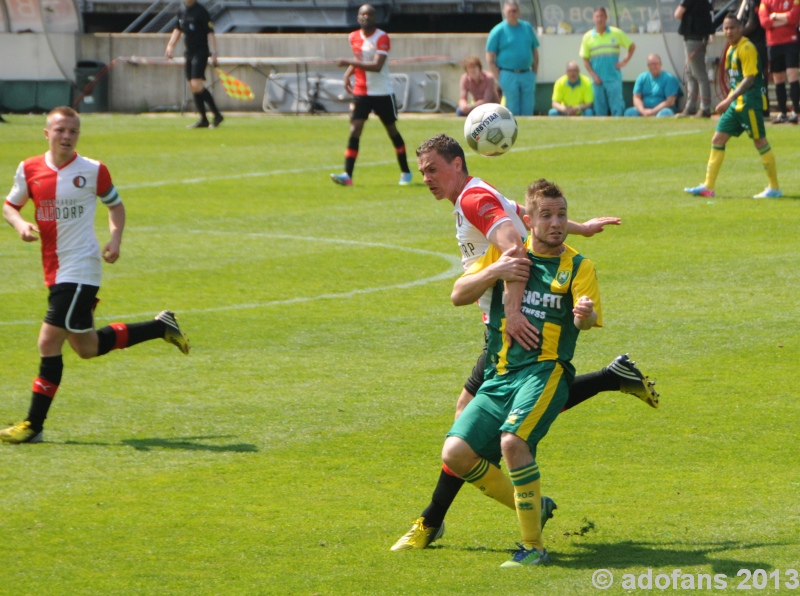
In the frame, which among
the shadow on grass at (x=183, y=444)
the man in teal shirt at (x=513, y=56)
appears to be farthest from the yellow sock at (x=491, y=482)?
the man in teal shirt at (x=513, y=56)

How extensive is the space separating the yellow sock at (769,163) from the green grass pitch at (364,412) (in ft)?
0.88

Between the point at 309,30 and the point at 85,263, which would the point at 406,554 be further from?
the point at 309,30

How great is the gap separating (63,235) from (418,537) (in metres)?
3.38

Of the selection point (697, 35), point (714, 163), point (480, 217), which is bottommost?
point (714, 163)

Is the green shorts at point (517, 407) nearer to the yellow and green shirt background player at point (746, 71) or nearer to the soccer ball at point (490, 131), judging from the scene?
the soccer ball at point (490, 131)

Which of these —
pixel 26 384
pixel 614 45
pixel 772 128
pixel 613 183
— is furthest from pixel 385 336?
pixel 614 45

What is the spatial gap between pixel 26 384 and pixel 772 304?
19.8ft

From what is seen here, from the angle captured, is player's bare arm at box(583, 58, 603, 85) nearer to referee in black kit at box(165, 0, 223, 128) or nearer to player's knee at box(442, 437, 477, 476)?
referee in black kit at box(165, 0, 223, 128)

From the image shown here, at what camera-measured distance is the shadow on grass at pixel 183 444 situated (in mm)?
7684

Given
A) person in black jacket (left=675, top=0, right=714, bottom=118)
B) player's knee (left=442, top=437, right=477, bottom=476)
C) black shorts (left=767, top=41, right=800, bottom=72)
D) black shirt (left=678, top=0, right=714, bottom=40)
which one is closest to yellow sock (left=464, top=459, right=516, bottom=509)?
player's knee (left=442, top=437, right=477, bottom=476)

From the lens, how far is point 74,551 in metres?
6.01

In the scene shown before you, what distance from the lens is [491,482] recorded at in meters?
5.98

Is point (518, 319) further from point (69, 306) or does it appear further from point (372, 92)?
point (372, 92)

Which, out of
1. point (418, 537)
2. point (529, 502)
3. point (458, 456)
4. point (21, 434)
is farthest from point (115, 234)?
point (529, 502)
